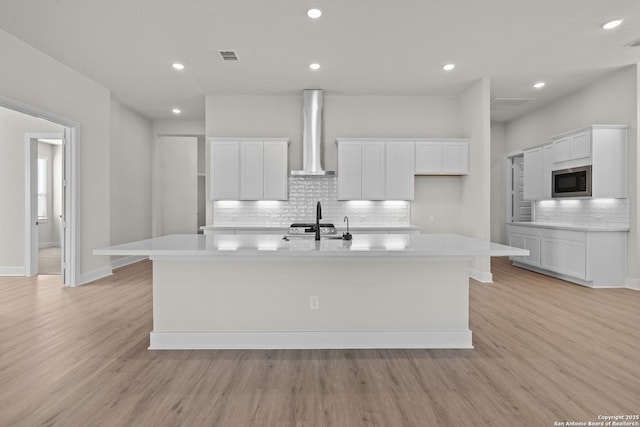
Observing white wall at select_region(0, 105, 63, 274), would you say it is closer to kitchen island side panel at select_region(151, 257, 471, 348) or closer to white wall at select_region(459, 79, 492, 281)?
kitchen island side panel at select_region(151, 257, 471, 348)

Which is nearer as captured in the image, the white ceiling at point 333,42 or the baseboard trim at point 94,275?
the white ceiling at point 333,42

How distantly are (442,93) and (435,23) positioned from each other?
2.62 meters

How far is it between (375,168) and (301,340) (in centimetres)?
381

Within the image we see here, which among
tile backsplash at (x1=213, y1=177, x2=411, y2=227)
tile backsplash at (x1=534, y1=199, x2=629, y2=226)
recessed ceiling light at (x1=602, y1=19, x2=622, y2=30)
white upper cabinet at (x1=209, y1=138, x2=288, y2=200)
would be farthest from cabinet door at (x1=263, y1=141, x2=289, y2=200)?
tile backsplash at (x1=534, y1=199, x2=629, y2=226)

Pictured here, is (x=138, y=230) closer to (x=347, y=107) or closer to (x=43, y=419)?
(x=347, y=107)

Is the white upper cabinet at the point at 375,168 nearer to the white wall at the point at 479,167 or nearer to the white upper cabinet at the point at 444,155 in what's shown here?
the white upper cabinet at the point at 444,155

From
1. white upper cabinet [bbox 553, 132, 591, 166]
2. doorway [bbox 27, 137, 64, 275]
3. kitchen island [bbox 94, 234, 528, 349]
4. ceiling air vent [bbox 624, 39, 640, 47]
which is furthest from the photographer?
doorway [bbox 27, 137, 64, 275]

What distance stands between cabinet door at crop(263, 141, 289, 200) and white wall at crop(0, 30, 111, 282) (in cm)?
282

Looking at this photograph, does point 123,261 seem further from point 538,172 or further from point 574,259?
point 538,172

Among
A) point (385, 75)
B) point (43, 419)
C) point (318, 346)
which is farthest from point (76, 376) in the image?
point (385, 75)

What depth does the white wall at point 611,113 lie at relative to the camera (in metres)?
5.10

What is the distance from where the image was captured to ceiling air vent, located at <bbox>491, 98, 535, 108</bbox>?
258 inches

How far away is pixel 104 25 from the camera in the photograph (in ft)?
12.7

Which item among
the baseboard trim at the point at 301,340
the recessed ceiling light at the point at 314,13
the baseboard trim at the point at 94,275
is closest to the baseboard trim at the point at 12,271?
the baseboard trim at the point at 94,275
